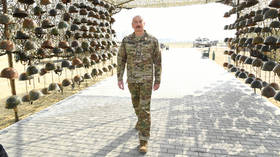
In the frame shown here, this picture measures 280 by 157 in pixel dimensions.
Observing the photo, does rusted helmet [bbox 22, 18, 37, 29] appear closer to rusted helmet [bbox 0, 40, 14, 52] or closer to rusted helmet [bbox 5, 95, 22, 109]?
rusted helmet [bbox 0, 40, 14, 52]

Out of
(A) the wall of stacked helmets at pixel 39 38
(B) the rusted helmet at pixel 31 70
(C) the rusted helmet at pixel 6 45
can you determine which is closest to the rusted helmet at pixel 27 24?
(A) the wall of stacked helmets at pixel 39 38

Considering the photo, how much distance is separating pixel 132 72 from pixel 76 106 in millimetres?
3075

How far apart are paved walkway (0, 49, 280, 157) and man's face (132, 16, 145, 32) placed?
194cm

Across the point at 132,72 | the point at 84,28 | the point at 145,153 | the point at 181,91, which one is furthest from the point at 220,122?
the point at 84,28

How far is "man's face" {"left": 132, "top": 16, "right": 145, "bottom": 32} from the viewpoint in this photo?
3.12 meters

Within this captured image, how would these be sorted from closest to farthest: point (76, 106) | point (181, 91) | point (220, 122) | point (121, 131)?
point (121, 131), point (220, 122), point (76, 106), point (181, 91)

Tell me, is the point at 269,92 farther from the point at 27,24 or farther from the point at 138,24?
the point at 27,24

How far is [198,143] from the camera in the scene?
3430 millimetres

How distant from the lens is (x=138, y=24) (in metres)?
3.12

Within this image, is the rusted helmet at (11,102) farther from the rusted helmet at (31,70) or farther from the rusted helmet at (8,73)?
the rusted helmet at (31,70)

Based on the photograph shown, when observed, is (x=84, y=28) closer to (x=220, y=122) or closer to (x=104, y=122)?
(x=104, y=122)

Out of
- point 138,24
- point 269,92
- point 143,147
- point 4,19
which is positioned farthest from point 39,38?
point 269,92

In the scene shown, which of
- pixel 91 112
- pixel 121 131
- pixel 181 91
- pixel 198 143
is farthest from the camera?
pixel 181 91

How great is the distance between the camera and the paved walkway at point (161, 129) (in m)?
3.26
